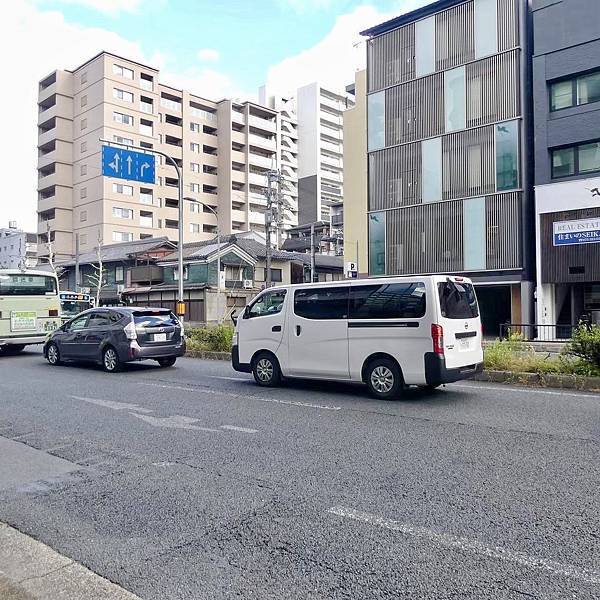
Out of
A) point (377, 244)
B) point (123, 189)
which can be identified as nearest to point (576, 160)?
point (377, 244)

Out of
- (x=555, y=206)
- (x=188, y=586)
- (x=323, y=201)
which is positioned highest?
(x=323, y=201)

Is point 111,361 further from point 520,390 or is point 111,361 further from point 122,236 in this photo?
point 122,236

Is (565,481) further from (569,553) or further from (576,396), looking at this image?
(576,396)

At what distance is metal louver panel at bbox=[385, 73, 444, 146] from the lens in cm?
3126

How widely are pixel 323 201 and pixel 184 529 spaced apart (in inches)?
3213

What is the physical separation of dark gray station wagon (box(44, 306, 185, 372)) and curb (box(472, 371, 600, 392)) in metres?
7.36

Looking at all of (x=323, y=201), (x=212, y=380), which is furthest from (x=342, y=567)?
(x=323, y=201)

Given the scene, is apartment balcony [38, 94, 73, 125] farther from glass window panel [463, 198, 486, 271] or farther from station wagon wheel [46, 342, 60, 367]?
station wagon wheel [46, 342, 60, 367]

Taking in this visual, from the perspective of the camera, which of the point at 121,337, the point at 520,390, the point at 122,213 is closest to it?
the point at 520,390

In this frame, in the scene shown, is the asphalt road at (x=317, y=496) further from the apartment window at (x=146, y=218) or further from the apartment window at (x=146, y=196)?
the apartment window at (x=146, y=196)

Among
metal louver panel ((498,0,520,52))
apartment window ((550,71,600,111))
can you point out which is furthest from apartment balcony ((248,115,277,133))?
apartment window ((550,71,600,111))

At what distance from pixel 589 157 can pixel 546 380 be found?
1998cm

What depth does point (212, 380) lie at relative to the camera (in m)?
11.8

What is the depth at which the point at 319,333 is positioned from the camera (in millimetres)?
9914
